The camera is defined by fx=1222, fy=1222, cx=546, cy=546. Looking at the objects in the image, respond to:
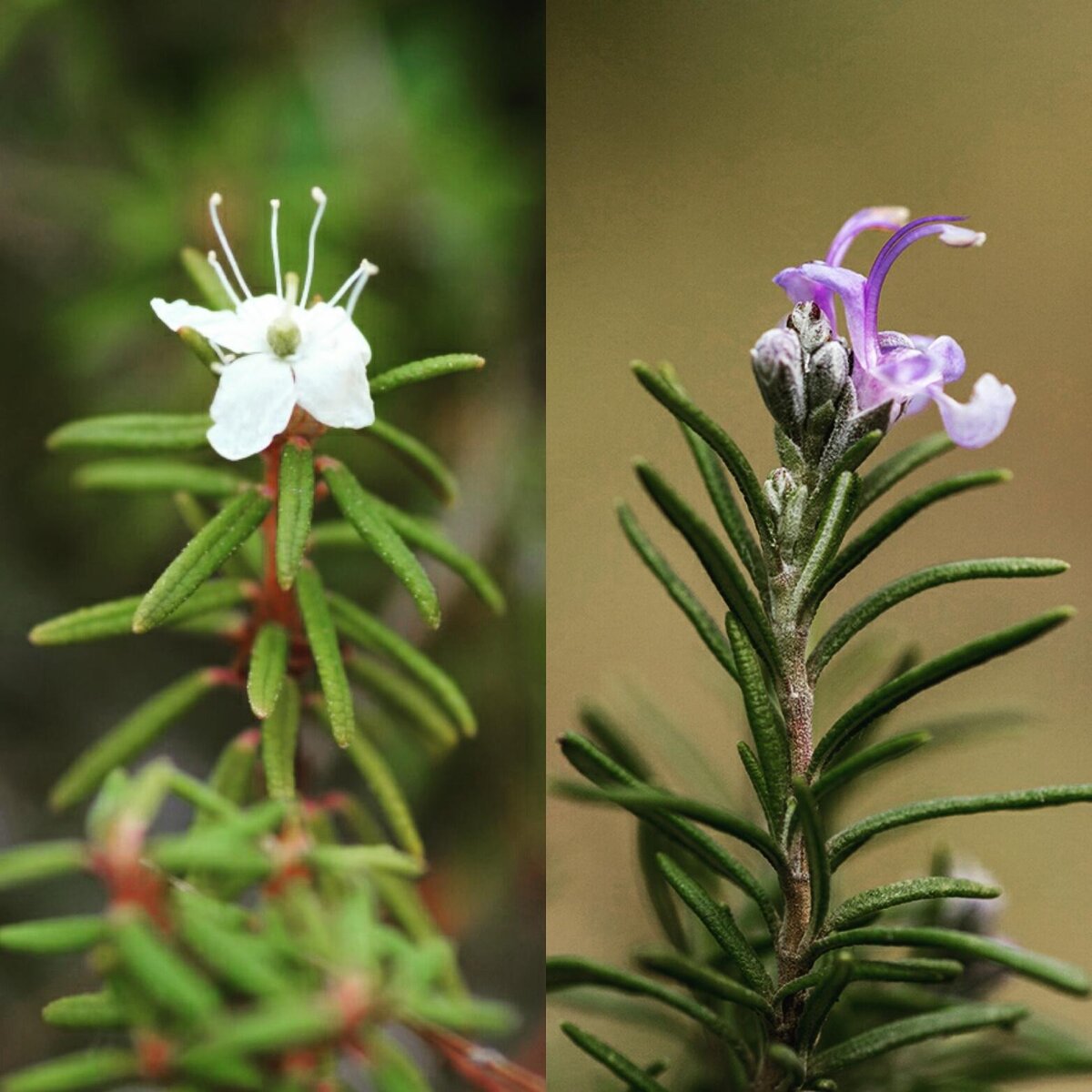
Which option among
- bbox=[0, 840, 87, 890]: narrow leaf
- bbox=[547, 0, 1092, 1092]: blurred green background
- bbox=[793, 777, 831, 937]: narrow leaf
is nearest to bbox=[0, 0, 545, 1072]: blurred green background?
bbox=[547, 0, 1092, 1092]: blurred green background

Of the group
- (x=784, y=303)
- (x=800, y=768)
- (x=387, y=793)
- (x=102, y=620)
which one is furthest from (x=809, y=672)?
(x=784, y=303)

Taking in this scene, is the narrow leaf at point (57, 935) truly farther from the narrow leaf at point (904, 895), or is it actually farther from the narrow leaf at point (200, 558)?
the narrow leaf at point (904, 895)

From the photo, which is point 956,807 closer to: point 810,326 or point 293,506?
point 810,326

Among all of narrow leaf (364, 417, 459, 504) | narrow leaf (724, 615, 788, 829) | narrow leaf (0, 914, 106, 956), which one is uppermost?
narrow leaf (364, 417, 459, 504)

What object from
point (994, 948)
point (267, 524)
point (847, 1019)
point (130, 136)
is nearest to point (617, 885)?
point (847, 1019)

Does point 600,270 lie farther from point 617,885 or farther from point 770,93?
point 617,885

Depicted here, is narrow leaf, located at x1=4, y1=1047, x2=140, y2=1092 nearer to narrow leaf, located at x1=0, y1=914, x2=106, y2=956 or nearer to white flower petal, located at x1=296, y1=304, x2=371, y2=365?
narrow leaf, located at x1=0, y1=914, x2=106, y2=956
